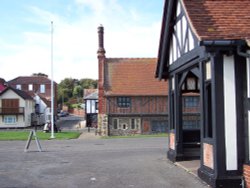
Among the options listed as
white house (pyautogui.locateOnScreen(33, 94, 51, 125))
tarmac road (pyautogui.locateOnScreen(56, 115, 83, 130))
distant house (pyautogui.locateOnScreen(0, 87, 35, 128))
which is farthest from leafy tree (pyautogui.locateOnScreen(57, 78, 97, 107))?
distant house (pyautogui.locateOnScreen(0, 87, 35, 128))

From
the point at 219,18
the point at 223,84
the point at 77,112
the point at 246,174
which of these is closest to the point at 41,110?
A: the point at 77,112

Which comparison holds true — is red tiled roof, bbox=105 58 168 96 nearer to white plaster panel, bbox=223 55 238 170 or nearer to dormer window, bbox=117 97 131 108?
dormer window, bbox=117 97 131 108

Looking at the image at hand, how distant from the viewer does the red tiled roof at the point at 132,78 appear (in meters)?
46.8

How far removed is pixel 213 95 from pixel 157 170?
4308 millimetres

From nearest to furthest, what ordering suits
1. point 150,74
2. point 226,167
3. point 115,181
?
point 226,167, point 115,181, point 150,74

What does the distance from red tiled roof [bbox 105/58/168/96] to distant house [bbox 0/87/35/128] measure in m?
25.4

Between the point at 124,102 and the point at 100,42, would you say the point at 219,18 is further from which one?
the point at 100,42

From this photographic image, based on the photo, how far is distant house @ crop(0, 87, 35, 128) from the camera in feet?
227

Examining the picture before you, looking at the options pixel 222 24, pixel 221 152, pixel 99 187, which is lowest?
pixel 99 187

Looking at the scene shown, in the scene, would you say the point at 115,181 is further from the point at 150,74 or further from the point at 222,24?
the point at 150,74

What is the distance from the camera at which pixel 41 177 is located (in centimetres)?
1351

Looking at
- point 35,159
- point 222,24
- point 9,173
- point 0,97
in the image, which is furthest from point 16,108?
point 222,24

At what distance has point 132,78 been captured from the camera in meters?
48.0

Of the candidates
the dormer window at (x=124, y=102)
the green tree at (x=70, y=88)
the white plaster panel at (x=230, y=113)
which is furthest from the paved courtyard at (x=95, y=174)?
the green tree at (x=70, y=88)
